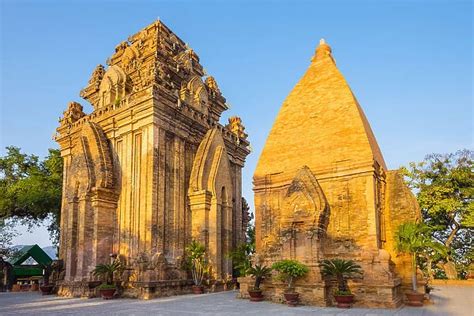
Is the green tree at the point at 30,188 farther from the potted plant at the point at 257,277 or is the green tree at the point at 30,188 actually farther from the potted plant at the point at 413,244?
the potted plant at the point at 413,244

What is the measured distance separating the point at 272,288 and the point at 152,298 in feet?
18.5

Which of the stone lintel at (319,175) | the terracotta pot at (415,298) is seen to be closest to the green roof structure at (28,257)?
the stone lintel at (319,175)

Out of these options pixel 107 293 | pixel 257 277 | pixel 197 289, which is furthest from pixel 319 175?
pixel 107 293

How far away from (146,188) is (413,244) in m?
12.0

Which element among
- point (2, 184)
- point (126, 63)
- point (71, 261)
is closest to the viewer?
point (71, 261)

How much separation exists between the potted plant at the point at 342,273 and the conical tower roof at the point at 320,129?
12.7 feet

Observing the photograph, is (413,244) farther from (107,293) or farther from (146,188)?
(107,293)

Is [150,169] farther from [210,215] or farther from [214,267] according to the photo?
[214,267]

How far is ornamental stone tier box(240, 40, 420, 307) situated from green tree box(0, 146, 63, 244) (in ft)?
60.8

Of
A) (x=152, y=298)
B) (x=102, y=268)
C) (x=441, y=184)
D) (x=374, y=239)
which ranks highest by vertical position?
(x=441, y=184)

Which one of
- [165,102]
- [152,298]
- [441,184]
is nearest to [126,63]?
[165,102]

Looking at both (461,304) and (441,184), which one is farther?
(441,184)

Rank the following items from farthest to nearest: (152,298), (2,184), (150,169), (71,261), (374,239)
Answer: (2,184), (71,261), (150,169), (152,298), (374,239)

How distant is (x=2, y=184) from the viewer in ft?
96.3
